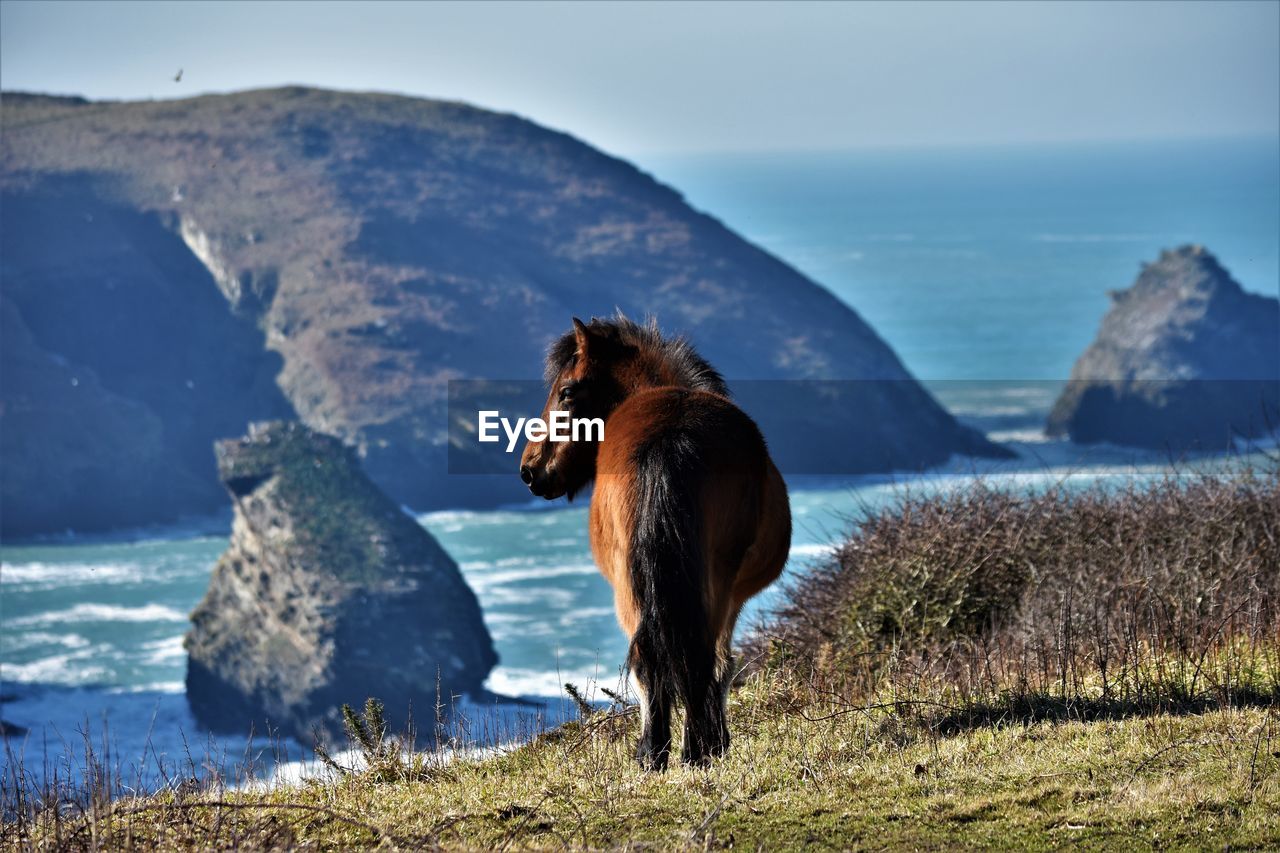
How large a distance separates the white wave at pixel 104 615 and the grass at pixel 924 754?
373ft

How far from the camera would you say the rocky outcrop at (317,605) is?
98438 mm

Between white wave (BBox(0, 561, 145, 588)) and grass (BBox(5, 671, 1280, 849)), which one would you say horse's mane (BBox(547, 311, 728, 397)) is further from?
white wave (BBox(0, 561, 145, 588))

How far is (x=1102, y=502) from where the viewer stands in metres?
13.6

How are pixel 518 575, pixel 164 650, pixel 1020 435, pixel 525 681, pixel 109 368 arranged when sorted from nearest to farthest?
pixel 525 681 → pixel 164 650 → pixel 518 575 → pixel 109 368 → pixel 1020 435

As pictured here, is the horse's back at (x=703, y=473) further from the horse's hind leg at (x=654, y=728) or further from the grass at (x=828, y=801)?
the grass at (x=828, y=801)

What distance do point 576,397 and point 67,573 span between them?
13801 centimetres

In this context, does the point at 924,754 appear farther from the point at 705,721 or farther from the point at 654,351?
the point at 654,351

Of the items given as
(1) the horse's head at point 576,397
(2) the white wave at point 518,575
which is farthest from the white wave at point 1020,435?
(1) the horse's head at point 576,397

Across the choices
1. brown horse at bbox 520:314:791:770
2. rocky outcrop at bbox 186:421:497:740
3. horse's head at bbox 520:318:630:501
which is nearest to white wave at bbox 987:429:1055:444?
rocky outcrop at bbox 186:421:497:740

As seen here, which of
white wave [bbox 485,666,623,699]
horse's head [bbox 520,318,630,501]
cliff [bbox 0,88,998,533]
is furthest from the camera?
cliff [bbox 0,88,998,533]

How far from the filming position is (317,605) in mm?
103125

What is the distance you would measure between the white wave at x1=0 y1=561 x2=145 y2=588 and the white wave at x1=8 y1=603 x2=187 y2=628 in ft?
21.3

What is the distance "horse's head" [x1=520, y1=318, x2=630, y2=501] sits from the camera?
7301 millimetres

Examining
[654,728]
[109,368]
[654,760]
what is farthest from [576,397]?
[109,368]
